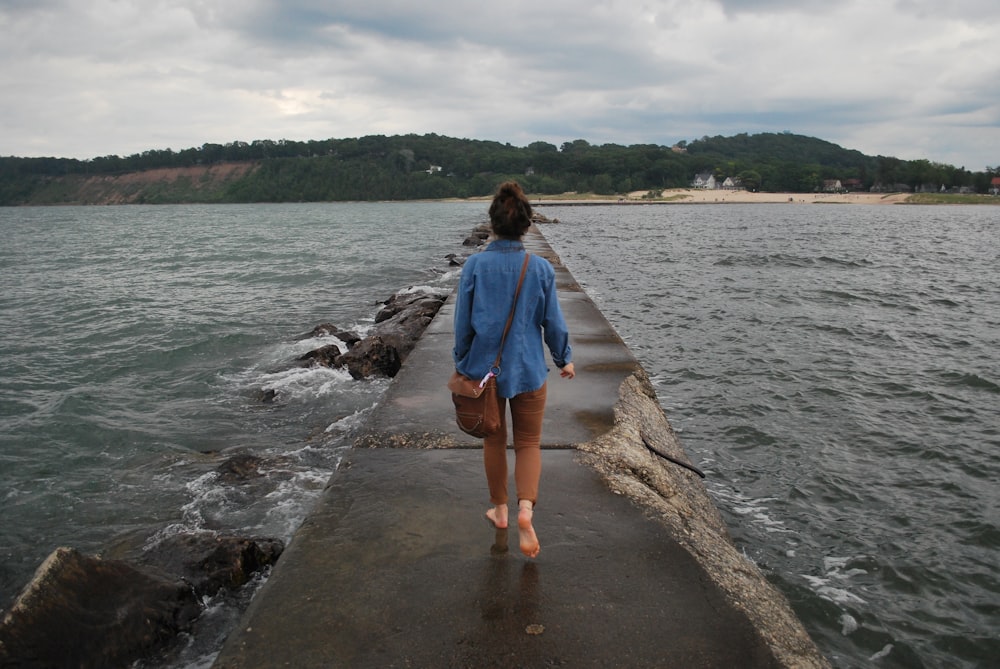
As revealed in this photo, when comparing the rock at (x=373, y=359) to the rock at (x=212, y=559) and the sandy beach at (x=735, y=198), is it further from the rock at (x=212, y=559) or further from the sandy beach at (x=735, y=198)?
the sandy beach at (x=735, y=198)

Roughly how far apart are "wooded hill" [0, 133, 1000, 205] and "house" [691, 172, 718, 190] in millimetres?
1160

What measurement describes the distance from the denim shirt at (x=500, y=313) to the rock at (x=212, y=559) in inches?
87.3

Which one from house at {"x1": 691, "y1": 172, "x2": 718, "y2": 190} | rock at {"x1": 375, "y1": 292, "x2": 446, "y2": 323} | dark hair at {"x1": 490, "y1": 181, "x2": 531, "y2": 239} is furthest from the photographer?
house at {"x1": 691, "y1": 172, "x2": 718, "y2": 190}

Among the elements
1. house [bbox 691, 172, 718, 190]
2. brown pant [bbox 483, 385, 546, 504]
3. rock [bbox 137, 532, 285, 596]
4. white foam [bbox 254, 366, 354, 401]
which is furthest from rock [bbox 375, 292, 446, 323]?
house [bbox 691, 172, 718, 190]

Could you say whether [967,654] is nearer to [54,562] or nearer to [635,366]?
[635,366]

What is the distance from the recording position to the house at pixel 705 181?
141m

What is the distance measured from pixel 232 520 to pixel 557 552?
3.03 m

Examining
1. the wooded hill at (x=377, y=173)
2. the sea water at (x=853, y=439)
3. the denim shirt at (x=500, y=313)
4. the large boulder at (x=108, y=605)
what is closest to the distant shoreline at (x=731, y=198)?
the wooded hill at (x=377, y=173)

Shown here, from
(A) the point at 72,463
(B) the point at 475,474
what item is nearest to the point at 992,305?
(B) the point at 475,474

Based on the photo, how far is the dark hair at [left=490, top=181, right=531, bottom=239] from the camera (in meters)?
2.89

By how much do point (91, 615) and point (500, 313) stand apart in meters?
2.65

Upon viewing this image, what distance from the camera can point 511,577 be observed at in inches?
119

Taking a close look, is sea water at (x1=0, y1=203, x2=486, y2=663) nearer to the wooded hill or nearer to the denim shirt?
the denim shirt

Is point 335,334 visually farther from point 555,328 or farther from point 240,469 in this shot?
point 555,328
